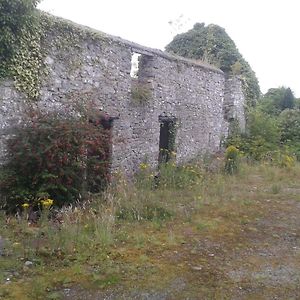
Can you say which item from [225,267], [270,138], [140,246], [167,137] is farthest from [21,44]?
[270,138]

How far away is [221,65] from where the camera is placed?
2023 cm

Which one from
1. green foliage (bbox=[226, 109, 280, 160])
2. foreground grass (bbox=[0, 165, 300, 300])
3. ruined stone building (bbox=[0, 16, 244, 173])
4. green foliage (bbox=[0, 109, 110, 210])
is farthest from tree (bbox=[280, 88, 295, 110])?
green foliage (bbox=[0, 109, 110, 210])

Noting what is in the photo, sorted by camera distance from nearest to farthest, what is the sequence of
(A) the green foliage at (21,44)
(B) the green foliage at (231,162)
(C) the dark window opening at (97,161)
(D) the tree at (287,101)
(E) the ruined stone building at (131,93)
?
(A) the green foliage at (21,44) < (C) the dark window opening at (97,161) < (E) the ruined stone building at (131,93) < (B) the green foliage at (231,162) < (D) the tree at (287,101)

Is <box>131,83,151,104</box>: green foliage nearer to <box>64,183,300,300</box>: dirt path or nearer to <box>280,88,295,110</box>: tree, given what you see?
<box>64,183,300,300</box>: dirt path

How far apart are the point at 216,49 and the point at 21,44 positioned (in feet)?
49.6

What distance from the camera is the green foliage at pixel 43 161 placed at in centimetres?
687

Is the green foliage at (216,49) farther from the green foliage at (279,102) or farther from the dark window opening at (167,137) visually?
the dark window opening at (167,137)

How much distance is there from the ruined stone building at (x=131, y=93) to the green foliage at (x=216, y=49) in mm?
4699

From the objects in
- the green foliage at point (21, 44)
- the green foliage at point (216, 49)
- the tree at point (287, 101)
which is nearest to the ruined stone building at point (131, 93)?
the green foliage at point (21, 44)

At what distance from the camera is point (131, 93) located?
33.7ft

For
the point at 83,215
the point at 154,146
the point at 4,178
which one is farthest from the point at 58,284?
the point at 154,146

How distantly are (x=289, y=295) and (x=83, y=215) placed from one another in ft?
12.1

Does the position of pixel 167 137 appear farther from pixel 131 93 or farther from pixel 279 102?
pixel 279 102

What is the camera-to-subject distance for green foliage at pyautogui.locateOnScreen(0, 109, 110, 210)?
270 inches
